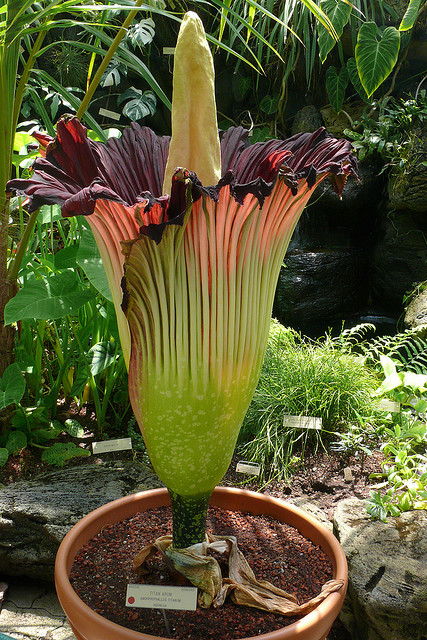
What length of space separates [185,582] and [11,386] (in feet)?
3.82

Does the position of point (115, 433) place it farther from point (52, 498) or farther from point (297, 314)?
point (297, 314)

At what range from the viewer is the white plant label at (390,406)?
2.34 m

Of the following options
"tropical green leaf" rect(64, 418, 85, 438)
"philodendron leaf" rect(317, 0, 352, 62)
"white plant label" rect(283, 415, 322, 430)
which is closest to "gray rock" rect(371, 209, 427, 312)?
"philodendron leaf" rect(317, 0, 352, 62)

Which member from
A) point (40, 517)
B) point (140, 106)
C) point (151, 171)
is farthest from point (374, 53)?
point (40, 517)

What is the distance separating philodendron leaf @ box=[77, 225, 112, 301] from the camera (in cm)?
187

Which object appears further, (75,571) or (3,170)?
(3,170)

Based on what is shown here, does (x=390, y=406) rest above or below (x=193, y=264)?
below

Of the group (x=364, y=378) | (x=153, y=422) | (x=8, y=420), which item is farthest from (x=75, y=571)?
(x=364, y=378)

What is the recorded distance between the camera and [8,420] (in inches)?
80.0

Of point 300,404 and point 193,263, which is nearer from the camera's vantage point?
point 193,263

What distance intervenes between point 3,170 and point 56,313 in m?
0.48

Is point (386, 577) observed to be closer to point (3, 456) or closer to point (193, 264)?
point (193, 264)

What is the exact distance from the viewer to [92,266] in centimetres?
190

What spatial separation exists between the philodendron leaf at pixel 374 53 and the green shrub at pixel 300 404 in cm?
253
